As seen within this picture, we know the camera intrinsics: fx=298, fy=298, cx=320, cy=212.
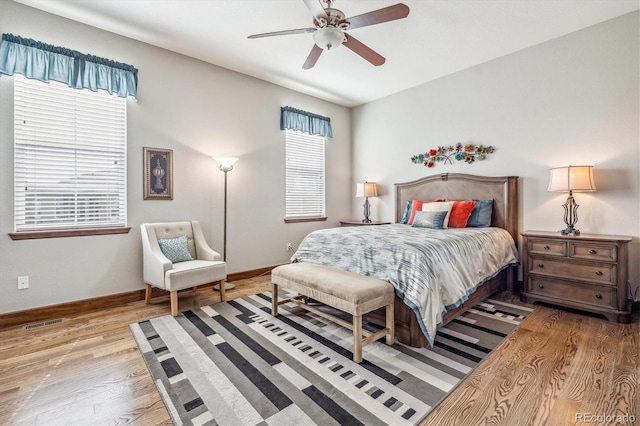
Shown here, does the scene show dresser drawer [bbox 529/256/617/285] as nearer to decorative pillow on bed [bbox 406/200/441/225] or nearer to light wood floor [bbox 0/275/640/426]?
light wood floor [bbox 0/275/640/426]

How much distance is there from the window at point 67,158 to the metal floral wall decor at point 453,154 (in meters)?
4.20

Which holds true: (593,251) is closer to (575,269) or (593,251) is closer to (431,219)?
(575,269)

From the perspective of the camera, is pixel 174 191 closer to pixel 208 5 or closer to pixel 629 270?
pixel 208 5

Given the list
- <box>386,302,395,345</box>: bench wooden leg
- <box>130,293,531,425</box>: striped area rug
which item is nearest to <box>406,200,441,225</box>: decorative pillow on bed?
<box>130,293,531,425</box>: striped area rug

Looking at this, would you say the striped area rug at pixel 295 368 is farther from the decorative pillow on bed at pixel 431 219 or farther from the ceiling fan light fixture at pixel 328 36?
the ceiling fan light fixture at pixel 328 36

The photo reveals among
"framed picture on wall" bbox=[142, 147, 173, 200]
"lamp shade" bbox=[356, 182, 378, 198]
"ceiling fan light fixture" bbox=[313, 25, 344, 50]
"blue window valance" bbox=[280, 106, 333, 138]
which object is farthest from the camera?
"lamp shade" bbox=[356, 182, 378, 198]

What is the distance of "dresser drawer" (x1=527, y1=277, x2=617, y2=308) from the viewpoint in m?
2.84

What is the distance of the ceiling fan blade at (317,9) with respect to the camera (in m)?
2.23

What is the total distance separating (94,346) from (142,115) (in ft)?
8.20

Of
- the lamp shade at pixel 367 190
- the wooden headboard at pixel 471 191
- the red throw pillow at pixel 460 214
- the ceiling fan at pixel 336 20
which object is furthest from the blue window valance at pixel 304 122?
the red throw pillow at pixel 460 214

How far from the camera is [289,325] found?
2762mm

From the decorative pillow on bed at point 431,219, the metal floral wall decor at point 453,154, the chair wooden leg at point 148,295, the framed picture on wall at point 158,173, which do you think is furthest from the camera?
the metal floral wall decor at point 453,154

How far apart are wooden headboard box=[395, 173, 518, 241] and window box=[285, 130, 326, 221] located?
1.42 meters

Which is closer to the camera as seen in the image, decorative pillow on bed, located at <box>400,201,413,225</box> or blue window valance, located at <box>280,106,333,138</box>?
decorative pillow on bed, located at <box>400,201,413,225</box>
